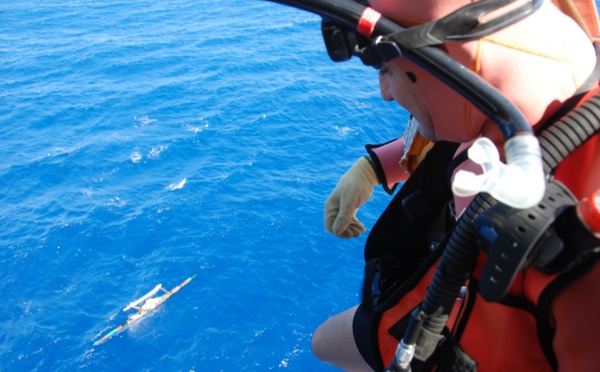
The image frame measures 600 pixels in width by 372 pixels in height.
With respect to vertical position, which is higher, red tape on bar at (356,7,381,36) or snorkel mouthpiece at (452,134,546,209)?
red tape on bar at (356,7,381,36)

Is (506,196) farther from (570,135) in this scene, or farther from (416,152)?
(416,152)

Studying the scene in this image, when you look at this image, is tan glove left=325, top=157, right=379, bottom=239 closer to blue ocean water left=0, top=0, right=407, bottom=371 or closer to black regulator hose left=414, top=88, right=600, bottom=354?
black regulator hose left=414, top=88, right=600, bottom=354

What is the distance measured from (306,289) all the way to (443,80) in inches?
159

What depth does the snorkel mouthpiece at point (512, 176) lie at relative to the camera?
2.26ft

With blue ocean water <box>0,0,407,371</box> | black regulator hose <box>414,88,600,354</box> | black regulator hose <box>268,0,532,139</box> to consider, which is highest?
black regulator hose <box>268,0,532,139</box>

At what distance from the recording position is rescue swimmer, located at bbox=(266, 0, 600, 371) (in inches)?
29.3

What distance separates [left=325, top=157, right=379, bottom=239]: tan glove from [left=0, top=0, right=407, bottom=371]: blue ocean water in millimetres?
2417

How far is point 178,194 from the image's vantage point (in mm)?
5719

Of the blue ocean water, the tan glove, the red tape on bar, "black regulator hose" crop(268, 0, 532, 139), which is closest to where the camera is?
"black regulator hose" crop(268, 0, 532, 139)

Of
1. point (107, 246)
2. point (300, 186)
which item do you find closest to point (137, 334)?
point (107, 246)

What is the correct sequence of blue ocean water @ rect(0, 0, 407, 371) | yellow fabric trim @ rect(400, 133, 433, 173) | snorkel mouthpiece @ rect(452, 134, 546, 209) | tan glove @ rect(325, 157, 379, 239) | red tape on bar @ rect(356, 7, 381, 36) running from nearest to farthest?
snorkel mouthpiece @ rect(452, 134, 546, 209) → red tape on bar @ rect(356, 7, 381, 36) → yellow fabric trim @ rect(400, 133, 433, 173) → tan glove @ rect(325, 157, 379, 239) → blue ocean water @ rect(0, 0, 407, 371)

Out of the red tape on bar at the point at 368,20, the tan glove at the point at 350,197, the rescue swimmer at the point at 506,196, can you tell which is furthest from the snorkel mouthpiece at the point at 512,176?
the tan glove at the point at 350,197

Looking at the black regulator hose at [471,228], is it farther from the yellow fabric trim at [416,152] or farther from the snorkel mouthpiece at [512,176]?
the yellow fabric trim at [416,152]

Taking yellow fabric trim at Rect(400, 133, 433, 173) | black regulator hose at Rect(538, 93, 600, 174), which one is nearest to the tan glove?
yellow fabric trim at Rect(400, 133, 433, 173)
